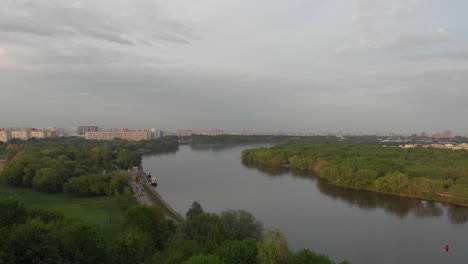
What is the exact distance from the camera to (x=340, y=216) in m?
11.7

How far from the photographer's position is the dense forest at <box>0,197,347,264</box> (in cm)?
502

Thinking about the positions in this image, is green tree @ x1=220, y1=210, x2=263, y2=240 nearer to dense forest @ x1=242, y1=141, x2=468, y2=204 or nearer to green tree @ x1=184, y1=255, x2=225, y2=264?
green tree @ x1=184, y1=255, x2=225, y2=264

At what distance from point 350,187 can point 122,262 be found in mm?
13214

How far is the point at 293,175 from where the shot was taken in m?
21.2

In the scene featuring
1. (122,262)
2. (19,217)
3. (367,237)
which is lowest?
(367,237)

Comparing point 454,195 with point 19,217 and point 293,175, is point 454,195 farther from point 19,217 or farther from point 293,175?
point 19,217

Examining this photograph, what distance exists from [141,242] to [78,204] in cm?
700

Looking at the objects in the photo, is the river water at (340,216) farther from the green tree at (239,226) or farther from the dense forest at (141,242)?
the dense forest at (141,242)

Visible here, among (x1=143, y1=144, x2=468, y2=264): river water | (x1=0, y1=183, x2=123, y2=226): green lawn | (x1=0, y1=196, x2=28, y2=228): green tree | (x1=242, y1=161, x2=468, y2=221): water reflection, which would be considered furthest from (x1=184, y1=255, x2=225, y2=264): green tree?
(x1=242, y1=161, x2=468, y2=221): water reflection

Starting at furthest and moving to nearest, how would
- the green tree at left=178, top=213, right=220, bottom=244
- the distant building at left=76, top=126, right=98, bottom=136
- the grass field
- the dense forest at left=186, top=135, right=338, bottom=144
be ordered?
the distant building at left=76, top=126, right=98, bottom=136 → the dense forest at left=186, top=135, right=338, bottom=144 → the grass field → the green tree at left=178, top=213, right=220, bottom=244

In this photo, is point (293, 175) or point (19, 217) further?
point (293, 175)

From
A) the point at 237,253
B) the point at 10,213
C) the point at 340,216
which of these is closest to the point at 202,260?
the point at 237,253

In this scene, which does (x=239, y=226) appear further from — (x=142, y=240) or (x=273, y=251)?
(x=142, y=240)

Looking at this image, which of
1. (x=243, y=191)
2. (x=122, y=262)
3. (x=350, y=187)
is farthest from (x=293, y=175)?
(x=122, y=262)
